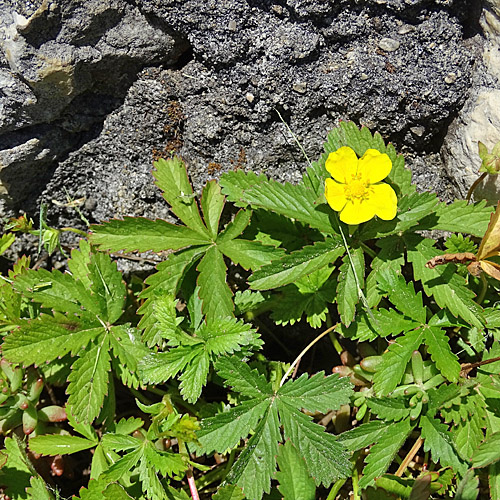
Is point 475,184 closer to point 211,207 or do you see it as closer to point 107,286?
point 211,207

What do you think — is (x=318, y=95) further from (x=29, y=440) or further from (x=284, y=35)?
(x=29, y=440)

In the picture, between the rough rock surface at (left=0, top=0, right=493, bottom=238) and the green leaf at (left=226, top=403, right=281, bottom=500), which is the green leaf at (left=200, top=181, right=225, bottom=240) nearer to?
the rough rock surface at (left=0, top=0, right=493, bottom=238)

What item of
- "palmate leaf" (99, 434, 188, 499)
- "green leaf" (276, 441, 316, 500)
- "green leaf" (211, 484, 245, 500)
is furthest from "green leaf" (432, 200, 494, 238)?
"palmate leaf" (99, 434, 188, 499)

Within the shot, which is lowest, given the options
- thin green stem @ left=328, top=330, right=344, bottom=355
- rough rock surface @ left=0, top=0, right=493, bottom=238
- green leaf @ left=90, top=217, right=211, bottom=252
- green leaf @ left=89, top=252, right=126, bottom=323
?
thin green stem @ left=328, top=330, right=344, bottom=355

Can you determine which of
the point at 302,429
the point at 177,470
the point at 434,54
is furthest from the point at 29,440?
the point at 434,54

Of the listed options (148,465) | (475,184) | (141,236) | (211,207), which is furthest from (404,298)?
(148,465)

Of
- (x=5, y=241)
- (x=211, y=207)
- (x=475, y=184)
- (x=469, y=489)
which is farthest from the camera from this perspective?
(x=5, y=241)
